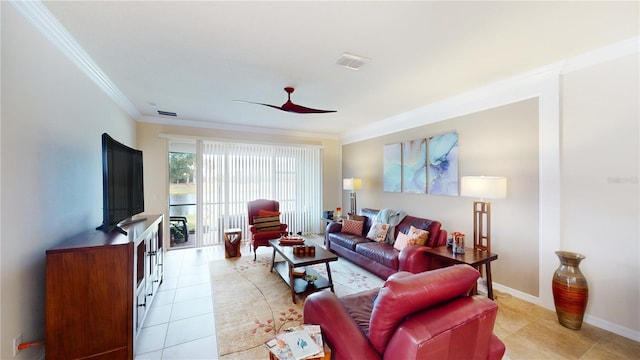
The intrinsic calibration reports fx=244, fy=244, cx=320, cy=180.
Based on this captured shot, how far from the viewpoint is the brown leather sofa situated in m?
3.09

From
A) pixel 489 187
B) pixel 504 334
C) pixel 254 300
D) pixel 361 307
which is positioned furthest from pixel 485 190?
pixel 254 300

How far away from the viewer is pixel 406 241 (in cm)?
342

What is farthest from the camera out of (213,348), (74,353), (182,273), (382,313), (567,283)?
(182,273)

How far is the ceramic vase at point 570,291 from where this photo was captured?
7.57ft

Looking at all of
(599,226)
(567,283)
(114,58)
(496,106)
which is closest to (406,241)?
(567,283)

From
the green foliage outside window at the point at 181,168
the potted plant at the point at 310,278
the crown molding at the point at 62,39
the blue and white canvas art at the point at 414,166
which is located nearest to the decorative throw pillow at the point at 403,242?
the blue and white canvas art at the point at 414,166

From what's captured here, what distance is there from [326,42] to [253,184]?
4160 mm

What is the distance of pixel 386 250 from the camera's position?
3510 mm

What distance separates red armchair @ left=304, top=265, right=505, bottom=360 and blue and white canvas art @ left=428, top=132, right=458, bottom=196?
2.54 metres

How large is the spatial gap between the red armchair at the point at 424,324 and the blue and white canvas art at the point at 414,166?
2.91 metres

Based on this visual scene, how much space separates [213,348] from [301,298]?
1.12 metres

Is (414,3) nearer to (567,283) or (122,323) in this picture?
(567,283)

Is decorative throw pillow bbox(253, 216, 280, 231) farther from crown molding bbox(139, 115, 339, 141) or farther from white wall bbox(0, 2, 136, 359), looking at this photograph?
white wall bbox(0, 2, 136, 359)

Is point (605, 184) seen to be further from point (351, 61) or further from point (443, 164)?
point (351, 61)
